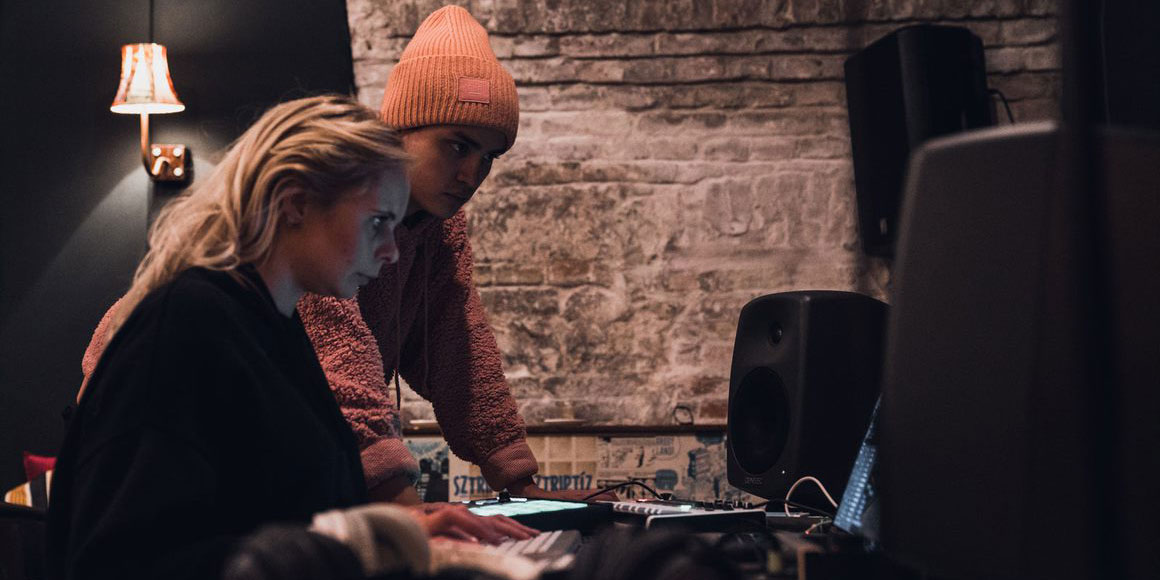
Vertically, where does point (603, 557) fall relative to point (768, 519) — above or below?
above

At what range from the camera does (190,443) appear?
2.78 ft

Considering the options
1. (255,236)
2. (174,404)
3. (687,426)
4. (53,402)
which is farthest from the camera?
(53,402)

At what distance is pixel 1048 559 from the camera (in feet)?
2.06

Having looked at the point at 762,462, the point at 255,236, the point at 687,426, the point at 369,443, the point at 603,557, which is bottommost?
the point at 687,426

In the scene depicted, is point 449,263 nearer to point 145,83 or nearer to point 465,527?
point 465,527

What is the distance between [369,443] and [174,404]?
57cm

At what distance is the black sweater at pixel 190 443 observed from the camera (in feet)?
2.60

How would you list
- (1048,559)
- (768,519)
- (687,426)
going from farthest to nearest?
(687,426) < (768,519) < (1048,559)

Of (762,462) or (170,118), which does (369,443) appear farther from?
(170,118)

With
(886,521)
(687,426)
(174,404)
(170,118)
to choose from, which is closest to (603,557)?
(886,521)

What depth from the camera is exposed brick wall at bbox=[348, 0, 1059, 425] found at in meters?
3.03

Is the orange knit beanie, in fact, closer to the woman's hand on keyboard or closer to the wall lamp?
the woman's hand on keyboard

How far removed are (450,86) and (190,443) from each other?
104 cm

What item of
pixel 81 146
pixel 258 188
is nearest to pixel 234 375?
pixel 258 188
